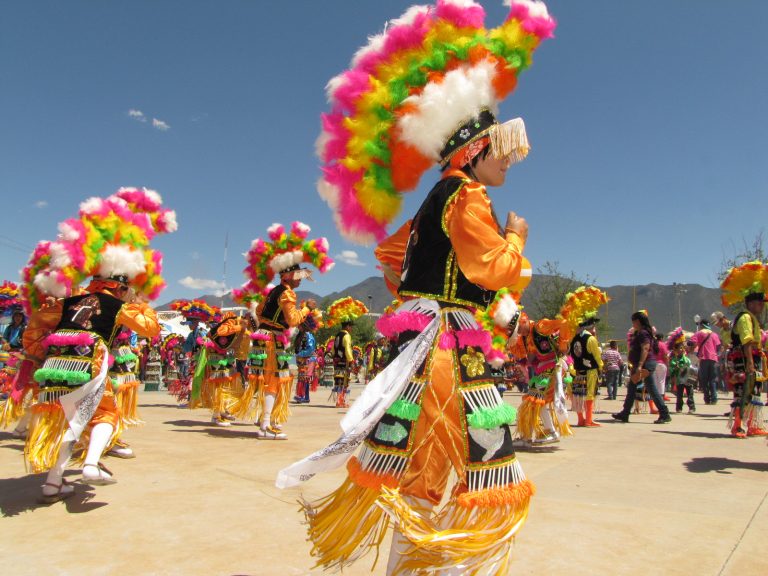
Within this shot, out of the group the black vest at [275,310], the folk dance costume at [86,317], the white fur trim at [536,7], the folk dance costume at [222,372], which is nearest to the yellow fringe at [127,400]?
the folk dance costume at [86,317]

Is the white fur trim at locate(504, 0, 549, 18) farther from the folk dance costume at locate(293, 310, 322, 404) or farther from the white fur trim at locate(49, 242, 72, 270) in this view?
the folk dance costume at locate(293, 310, 322, 404)

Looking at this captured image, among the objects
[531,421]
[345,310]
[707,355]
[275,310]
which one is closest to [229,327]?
[275,310]

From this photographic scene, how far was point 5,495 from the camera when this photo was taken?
13.8ft

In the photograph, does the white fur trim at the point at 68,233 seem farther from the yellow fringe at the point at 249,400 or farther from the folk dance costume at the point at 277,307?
the yellow fringe at the point at 249,400

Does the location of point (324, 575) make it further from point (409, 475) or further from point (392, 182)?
point (392, 182)

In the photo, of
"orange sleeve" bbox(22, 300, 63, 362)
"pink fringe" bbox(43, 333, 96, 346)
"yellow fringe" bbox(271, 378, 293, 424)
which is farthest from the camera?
"yellow fringe" bbox(271, 378, 293, 424)

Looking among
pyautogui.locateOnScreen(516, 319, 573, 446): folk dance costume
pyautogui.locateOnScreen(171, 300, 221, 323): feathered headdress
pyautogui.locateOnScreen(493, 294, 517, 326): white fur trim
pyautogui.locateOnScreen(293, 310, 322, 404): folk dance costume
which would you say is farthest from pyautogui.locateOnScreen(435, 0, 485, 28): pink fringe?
pyautogui.locateOnScreen(293, 310, 322, 404): folk dance costume

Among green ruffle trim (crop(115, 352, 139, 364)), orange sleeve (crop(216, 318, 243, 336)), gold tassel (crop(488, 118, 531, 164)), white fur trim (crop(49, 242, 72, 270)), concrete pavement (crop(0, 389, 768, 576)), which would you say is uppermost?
gold tassel (crop(488, 118, 531, 164))

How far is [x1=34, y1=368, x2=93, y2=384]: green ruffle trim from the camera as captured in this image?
4137 millimetres

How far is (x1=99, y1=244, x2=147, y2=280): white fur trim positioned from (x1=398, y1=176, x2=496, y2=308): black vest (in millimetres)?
3120

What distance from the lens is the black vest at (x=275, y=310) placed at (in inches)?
297

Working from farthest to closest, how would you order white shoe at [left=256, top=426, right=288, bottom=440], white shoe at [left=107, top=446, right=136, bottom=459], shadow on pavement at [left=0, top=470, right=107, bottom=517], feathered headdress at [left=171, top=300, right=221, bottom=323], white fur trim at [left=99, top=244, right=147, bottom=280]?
feathered headdress at [left=171, top=300, right=221, bottom=323], white shoe at [left=256, top=426, right=288, bottom=440], white shoe at [left=107, top=446, right=136, bottom=459], white fur trim at [left=99, top=244, right=147, bottom=280], shadow on pavement at [left=0, top=470, right=107, bottom=517]

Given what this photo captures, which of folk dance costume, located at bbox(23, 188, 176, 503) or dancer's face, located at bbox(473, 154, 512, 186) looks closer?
dancer's face, located at bbox(473, 154, 512, 186)

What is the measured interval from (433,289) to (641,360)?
929 centimetres
